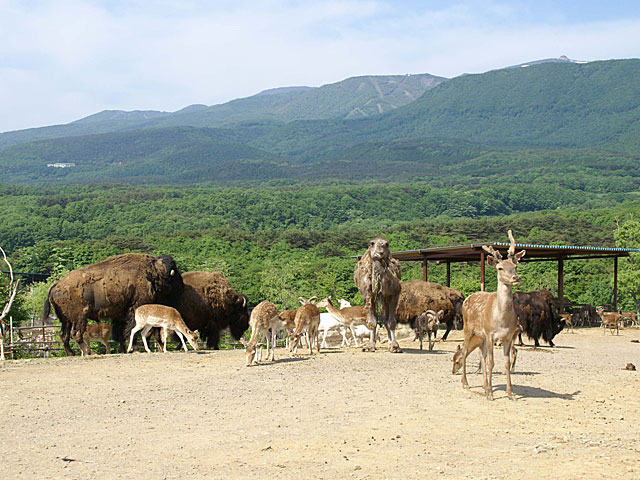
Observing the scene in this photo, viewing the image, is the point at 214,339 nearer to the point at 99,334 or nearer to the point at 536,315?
the point at 99,334

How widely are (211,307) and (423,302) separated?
16.9 ft

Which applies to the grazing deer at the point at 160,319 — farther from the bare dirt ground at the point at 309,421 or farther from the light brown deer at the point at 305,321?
the light brown deer at the point at 305,321

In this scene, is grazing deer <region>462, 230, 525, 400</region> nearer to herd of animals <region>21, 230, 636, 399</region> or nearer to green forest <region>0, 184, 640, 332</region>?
herd of animals <region>21, 230, 636, 399</region>

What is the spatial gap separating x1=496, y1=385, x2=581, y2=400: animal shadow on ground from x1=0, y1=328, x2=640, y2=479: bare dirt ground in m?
0.04

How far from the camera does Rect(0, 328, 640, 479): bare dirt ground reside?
7438mm

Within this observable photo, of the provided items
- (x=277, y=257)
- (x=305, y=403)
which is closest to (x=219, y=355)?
(x=305, y=403)

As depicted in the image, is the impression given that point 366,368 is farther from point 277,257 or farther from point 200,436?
point 277,257

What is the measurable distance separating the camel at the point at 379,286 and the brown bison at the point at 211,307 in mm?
3587

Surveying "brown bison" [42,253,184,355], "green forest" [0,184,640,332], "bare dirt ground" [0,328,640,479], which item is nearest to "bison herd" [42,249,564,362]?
"brown bison" [42,253,184,355]

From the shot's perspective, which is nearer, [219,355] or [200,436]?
[200,436]

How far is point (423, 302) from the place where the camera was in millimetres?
19562

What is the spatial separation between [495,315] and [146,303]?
27.8 ft

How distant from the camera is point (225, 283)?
1847 centimetres

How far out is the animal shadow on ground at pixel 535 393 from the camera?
10688 millimetres
